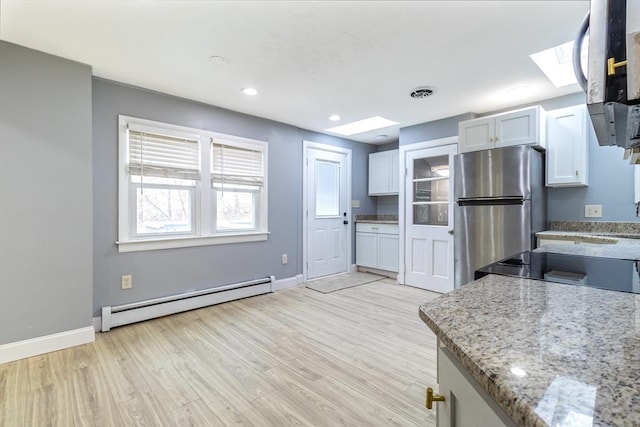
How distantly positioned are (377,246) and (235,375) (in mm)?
3326

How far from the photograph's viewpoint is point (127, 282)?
9.50 feet

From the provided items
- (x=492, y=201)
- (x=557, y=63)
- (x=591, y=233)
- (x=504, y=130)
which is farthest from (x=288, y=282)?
(x=557, y=63)

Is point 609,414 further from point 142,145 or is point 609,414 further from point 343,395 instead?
point 142,145

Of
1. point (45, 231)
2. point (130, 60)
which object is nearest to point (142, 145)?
point (130, 60)

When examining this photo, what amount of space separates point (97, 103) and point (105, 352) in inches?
84.9

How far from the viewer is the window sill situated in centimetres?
291

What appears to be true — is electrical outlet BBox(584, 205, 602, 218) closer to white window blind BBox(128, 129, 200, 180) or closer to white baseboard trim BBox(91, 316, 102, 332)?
white window blind BBox(128, 129, 200, 180)

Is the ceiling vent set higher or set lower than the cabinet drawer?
higher

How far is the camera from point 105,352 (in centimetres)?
233

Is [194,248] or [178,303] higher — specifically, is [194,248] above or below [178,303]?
above

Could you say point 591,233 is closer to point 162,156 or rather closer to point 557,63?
point 557,63

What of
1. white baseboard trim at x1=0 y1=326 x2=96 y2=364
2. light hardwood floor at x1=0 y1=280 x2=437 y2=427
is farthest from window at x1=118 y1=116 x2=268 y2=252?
light hardwood floor at x1=0 y1=280 x2=437 y2=427

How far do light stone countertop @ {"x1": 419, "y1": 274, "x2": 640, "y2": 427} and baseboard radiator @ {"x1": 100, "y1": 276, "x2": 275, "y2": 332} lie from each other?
3.05 m

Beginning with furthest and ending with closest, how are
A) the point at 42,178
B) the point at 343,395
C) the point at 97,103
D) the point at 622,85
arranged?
the point at 97,103 < the point at 42,178 < the point at 343,395 < the point at 622,85
